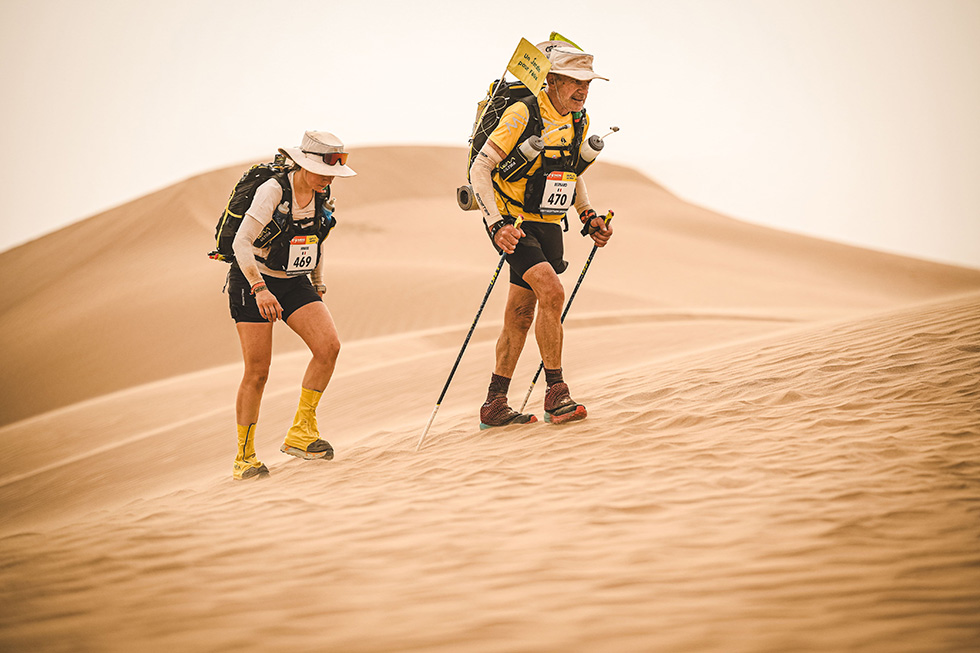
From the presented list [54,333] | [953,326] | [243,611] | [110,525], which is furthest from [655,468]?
[54,333]

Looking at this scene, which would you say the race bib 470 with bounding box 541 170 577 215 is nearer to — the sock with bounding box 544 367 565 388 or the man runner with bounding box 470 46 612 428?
the man runner with bounding box 470 46 612 428

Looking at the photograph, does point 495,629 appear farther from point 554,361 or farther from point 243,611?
point 554,361

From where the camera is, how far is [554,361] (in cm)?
557

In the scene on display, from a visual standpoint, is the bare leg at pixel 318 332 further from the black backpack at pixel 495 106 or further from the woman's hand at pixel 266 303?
the black backpack at pixel 495 106

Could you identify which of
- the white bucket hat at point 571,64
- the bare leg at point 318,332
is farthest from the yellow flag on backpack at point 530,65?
the bare leg at point 318,332

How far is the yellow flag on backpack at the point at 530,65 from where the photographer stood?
17.1 feet

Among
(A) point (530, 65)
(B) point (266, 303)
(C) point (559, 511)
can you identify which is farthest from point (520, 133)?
(C) point (559, 511)

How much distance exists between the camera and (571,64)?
17.6 feet

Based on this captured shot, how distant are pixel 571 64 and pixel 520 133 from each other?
57cm

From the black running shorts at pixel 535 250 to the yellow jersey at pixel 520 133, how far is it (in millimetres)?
65

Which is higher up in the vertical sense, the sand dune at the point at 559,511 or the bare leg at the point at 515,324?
the bare leg at the point at 515,324

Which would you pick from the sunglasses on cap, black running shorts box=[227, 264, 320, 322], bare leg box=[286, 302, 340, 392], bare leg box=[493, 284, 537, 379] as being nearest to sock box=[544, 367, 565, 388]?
bare leg box=[493, 284, 537, 379]

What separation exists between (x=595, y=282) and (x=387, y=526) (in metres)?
19.9

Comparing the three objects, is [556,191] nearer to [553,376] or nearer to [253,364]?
[553,376]
